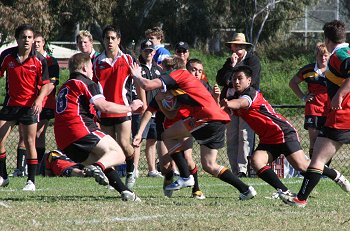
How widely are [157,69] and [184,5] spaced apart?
34101 mm

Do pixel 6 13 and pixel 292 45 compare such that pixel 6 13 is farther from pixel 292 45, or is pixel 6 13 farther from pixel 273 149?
pixel 273 149

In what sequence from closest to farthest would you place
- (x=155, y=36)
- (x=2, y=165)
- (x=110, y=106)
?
(x=110, y=106) < (x=2, y=165) < (x=155, y=36)

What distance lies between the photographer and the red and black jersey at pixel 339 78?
391 inches

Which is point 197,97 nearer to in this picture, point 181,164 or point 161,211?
point 181,164

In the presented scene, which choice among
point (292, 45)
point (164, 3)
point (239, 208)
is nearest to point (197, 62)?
point (239, 208)

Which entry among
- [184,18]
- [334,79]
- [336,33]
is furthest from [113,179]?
[184,18]

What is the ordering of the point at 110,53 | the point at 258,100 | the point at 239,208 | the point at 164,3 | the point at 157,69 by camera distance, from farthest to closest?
the point at 164,3 → the point at 157,69 → the point at 110,53 → the point at 258,100 → the point at 239,208

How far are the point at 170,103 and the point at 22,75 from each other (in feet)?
7.74

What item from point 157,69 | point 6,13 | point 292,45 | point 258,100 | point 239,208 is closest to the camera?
point 239,208

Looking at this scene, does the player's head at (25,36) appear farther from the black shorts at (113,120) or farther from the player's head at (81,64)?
the player's head at (81,64)

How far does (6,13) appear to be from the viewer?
34625 mm

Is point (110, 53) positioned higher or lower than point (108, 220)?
higher

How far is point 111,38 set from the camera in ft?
41.3

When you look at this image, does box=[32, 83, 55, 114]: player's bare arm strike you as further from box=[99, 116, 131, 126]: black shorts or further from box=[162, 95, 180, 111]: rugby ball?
box=[162, 95, 180, 111]: rugby ball
